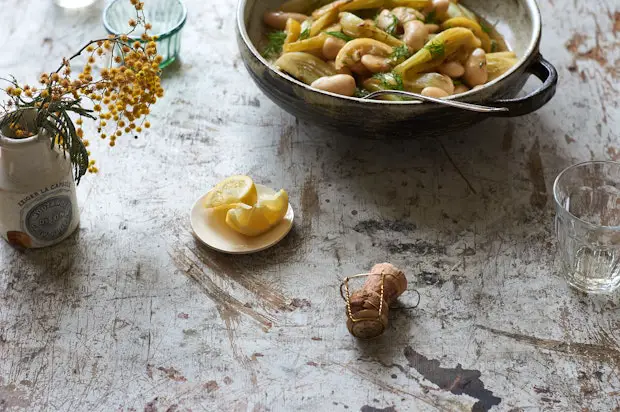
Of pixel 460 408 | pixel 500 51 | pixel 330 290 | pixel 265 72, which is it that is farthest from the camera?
pixel 500 51

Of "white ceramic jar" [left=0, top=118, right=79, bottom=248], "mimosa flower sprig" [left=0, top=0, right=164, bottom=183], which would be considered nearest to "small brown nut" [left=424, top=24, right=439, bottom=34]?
"mimosa flower sprig" [left=0, top=0, right=164, bottom=183]

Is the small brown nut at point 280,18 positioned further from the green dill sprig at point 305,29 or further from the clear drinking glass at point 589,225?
the clear drinking glass at point 589,225

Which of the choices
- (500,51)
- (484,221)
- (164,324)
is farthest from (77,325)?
(500,51)

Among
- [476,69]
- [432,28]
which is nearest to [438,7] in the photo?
[432,28]

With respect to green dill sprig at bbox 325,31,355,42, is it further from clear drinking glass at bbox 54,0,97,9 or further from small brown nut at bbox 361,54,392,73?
clear drinking glass at bbox 54,0,97,9

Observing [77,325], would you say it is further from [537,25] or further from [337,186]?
[537,25]

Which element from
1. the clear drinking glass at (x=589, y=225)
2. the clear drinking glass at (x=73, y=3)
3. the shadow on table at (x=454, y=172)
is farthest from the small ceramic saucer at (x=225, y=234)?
the clear drinking glass at (x=73, y=3)
